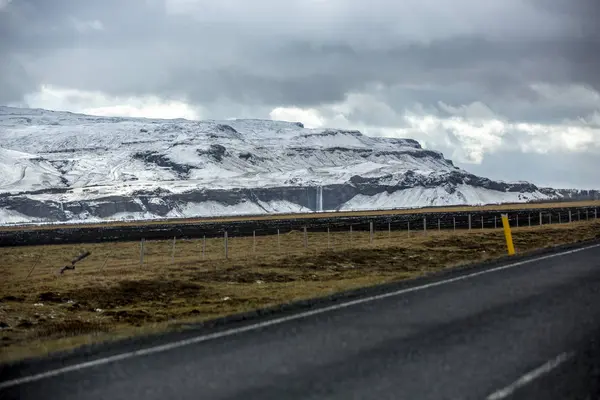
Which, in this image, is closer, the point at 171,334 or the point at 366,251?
the point at 171,334

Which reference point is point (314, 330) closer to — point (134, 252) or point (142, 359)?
point (142, 359)

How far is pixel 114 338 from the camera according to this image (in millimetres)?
10773

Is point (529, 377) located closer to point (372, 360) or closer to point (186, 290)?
point (372, 360)

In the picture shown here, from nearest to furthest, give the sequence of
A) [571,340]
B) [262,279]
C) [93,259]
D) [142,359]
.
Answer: [142,359]
[571,340]
[262,279]
[93,259]

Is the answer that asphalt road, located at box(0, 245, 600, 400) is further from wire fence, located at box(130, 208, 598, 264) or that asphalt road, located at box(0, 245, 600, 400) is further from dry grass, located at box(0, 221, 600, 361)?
wire fence, located at box(130, 208, 598, 264)

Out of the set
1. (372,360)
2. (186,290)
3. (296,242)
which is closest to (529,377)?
(372,360)

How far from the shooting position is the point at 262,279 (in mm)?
25391

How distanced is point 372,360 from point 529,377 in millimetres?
1748

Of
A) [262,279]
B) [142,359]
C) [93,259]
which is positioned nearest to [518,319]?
[142,359]

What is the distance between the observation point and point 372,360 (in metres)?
9.09

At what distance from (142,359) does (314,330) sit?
9.10 feet

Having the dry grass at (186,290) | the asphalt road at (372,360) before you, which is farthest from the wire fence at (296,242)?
the asphalt road at (372,360)

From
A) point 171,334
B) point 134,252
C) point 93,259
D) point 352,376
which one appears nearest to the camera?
point 352,376

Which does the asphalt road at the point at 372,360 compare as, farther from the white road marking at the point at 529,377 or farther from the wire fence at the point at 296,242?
the wire fence at the point at 296,242
